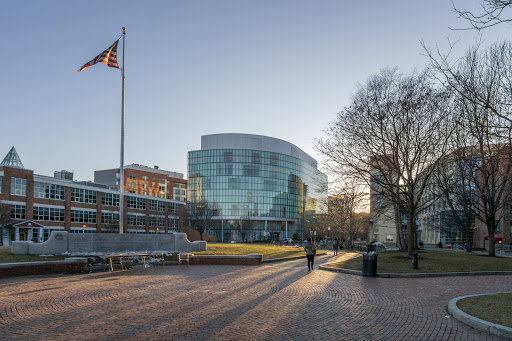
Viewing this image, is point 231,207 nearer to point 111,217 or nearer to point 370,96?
point 111,217

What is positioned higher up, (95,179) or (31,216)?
(95,179)

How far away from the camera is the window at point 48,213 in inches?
2033

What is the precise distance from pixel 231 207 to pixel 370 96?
81.6 meters

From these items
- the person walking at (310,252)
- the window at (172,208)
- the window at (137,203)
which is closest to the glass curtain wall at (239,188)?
the window at (172,208)

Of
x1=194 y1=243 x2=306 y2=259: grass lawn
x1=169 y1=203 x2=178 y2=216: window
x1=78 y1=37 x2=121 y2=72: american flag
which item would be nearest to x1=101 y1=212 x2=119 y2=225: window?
x1=169 y1=203 x2=178 y2=216: window

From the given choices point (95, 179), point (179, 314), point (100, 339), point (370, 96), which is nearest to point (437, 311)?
point (179, 314)

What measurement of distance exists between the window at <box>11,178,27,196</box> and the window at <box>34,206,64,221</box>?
2730 millimetres

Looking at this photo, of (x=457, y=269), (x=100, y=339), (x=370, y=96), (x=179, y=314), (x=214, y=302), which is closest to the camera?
(x=100, y=339)

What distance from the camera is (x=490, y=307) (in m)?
9.17

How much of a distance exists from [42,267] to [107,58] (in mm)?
13120

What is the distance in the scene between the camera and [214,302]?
10.5 meters

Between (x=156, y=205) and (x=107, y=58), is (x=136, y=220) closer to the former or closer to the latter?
(x=156, y=205)

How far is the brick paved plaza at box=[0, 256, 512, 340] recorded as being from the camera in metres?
7.54

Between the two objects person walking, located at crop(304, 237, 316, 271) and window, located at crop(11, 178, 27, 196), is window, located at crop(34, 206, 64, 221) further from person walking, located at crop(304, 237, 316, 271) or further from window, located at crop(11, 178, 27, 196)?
person walking, located at crop(304, 237, 316, 271)
